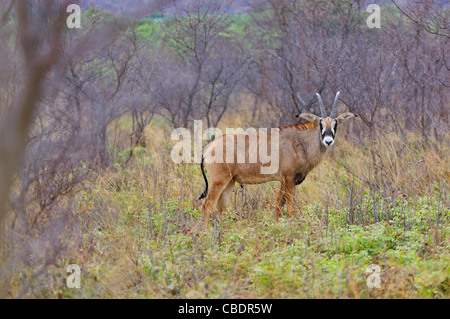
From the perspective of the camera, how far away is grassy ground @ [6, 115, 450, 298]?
15.9 feet

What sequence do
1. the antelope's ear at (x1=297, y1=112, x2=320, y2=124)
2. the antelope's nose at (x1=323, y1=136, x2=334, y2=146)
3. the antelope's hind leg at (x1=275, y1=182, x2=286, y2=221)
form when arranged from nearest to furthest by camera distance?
the antelope's nose at (x1=323, y1=136, x2=334, y2=146)
the antelope's hind leg at (x1=275, y1=182, x2=286, y2=221)
the antelope's ear at (x1=297, y1=112, x2=320, y2=124)

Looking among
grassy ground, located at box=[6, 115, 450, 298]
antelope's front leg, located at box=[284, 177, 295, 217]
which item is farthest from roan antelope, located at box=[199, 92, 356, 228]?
grassy ground, located at box=[6, 115, 450, 298]

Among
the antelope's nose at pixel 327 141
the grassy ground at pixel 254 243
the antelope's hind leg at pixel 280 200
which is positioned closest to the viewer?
the grassy ground at pixel 254 243

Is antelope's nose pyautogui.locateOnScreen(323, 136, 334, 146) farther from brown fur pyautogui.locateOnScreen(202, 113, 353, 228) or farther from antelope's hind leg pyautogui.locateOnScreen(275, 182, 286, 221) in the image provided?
antelope's hind leg pyautogui.locateOnScreen(275, 182, 286, 221)

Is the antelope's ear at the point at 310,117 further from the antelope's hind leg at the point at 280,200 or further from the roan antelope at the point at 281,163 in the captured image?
the antelope's hind leg at the point at 280,200

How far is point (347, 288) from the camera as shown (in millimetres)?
4676

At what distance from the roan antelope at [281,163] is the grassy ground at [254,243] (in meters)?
0.27

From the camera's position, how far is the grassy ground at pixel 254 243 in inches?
191

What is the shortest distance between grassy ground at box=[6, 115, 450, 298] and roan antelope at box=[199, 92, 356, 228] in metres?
0.27

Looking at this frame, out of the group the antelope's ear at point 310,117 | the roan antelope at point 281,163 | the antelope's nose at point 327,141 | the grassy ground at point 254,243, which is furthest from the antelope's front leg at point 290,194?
the antelope's ear at point 310,117

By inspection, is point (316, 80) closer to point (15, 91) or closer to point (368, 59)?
point (368, 59)

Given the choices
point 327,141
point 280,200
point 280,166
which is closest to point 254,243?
point 280,200

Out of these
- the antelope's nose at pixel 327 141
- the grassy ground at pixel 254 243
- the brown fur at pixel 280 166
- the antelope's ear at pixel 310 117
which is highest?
the antelope's ear at pixel 310 117

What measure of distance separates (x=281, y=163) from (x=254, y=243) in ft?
Result: 7.01
